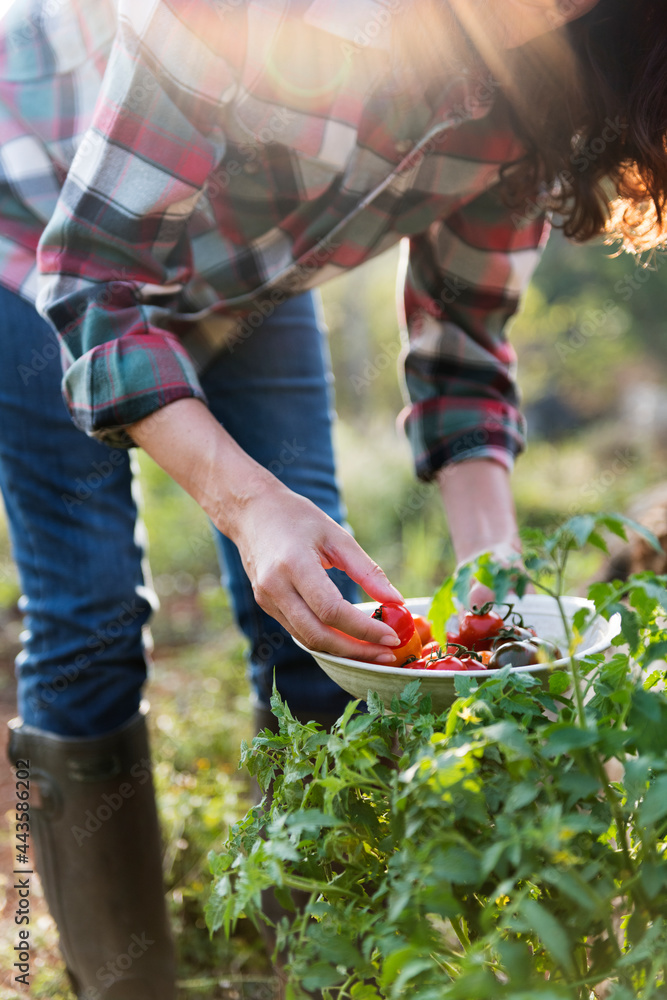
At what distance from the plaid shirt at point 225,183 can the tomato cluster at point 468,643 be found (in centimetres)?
39

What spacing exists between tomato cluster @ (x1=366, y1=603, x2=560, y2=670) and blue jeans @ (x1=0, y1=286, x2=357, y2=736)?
374 millimetres

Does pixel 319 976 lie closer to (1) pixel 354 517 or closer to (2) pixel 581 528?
(2) pixel 581 528

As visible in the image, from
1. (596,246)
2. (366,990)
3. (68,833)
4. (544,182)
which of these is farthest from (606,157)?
(596,246)

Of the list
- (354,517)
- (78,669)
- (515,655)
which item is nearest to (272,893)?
(78,669)

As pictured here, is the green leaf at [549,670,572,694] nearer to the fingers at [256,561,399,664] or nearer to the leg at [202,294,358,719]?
the fingers at [256,561,399,664]

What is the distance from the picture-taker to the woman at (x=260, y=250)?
1037 mm

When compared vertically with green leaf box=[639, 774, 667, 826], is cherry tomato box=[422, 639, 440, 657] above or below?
below

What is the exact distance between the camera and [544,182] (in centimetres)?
137

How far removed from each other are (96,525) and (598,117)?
981mm

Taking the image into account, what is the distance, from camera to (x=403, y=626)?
3.24ft

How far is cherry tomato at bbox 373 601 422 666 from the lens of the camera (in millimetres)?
977

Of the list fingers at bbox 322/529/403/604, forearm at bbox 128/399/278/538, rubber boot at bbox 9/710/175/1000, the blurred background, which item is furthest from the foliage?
the blurred background

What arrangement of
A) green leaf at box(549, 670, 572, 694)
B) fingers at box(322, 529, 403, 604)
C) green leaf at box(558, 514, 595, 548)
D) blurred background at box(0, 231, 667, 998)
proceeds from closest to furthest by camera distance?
green leaf at box(558, 514, 595, 548) < green leaf at box(549, 670, 572, 694) < fingers at box(322, 529, 403, 604) < blurred background at box(0, 231, 667, 998)

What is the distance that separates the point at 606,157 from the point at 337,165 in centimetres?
41
